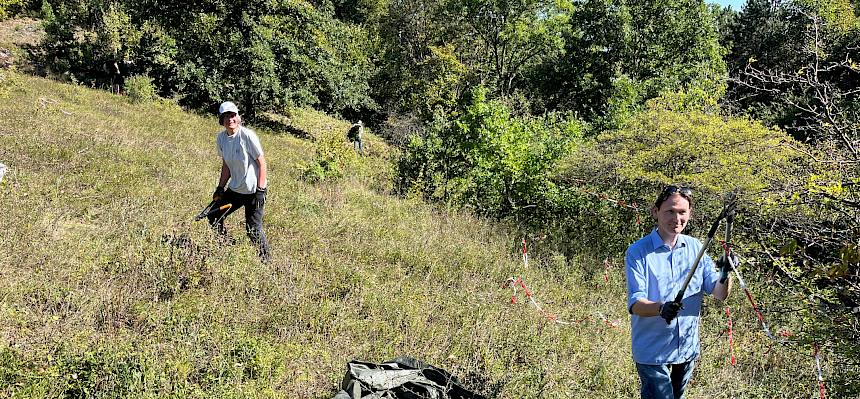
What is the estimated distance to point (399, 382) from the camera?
338 centimetres

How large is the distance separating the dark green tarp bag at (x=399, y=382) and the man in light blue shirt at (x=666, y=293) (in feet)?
4.00

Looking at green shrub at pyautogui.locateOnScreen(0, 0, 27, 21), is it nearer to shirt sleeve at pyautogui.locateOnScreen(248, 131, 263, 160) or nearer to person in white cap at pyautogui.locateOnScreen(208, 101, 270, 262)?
person in white cap at pyautogui.locateOnScreen(208, 101, 270, 262)

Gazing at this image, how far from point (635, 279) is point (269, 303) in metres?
2.85

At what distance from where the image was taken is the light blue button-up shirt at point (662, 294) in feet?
8.89

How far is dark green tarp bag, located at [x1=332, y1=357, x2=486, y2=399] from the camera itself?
127 inches

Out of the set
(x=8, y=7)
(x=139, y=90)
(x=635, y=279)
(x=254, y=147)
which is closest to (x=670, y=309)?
(x=635, y=279)

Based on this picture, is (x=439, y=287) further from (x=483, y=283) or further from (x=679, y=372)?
(x=679, y=372)

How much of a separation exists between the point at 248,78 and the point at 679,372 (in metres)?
19.0

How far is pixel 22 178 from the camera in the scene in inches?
232

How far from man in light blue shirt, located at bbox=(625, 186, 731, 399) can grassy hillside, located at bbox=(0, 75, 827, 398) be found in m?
1.12

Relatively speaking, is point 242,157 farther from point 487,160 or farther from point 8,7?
point 8,7

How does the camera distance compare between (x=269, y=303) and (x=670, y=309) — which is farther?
(x=269, y=303)

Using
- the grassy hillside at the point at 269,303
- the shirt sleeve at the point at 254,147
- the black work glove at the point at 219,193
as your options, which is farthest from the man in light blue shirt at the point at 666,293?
the black work glove at the point at 219,193

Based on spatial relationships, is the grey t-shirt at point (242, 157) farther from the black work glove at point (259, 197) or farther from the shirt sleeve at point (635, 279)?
the shirt sleeve at point (635, 279)
